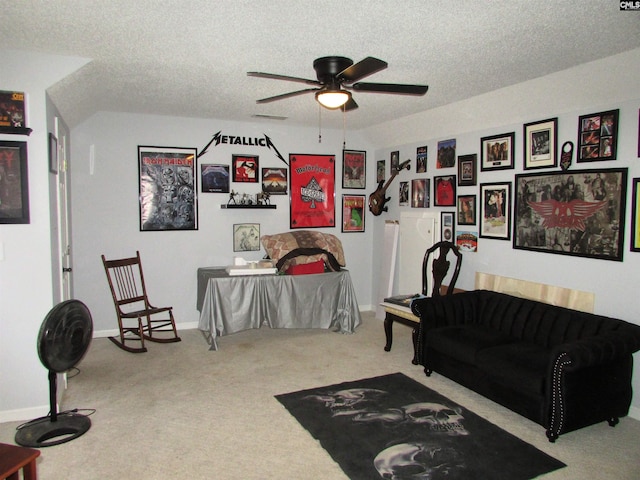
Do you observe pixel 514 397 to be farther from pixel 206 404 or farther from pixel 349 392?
pixel 206 404

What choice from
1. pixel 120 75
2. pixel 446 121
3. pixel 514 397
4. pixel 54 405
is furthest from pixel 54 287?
pixel 446 121

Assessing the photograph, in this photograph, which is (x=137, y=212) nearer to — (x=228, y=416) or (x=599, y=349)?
(x=228, y=416)

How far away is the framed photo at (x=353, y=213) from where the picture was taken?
265 inches

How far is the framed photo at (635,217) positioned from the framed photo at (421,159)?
8.50 ft

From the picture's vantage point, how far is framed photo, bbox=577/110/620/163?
3617mm

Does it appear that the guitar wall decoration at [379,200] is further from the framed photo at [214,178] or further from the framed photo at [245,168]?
the framed photo at [214,178]

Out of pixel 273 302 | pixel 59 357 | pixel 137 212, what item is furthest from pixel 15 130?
pixel 273 302

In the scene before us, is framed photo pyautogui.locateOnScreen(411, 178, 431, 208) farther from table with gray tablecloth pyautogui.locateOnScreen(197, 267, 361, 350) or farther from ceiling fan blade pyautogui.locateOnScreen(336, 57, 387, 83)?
ceiling fan blade pyautogui.locateOnScreen(336, 57, 387, 83)

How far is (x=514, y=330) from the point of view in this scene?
4086 mm

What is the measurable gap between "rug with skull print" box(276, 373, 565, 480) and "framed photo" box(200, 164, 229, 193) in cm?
307

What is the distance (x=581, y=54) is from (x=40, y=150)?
3963 millimetres

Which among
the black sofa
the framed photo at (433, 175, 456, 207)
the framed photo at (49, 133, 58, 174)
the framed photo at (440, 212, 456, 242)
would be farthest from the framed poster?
the framed photo at (49, 133, 58, 174)

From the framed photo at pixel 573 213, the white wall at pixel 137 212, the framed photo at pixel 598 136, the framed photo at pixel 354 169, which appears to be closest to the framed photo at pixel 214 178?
the white wall at pixel 137 212

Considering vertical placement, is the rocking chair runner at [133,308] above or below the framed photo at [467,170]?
below
